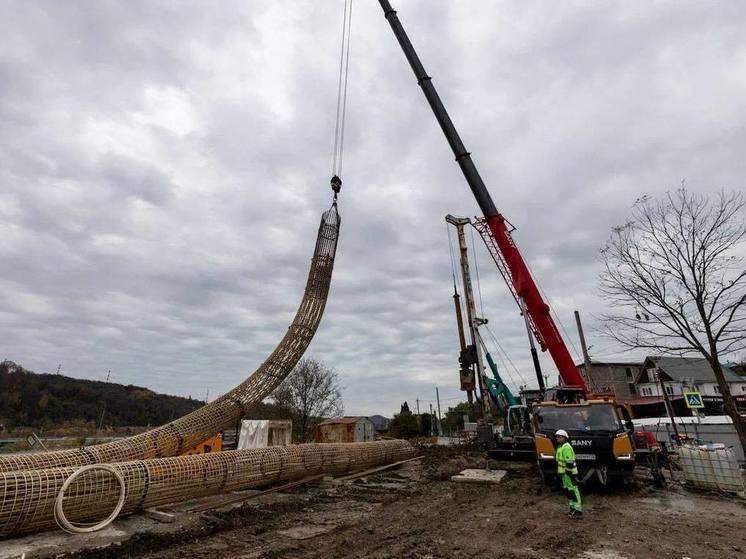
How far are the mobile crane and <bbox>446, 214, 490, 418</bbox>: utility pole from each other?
10.4 inches

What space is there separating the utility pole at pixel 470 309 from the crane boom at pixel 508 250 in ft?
13.8

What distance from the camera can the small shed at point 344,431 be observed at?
75.2 ft

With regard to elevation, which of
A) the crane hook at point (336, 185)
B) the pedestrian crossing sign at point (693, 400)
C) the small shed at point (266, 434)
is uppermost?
the crane hook at point (336, 185)

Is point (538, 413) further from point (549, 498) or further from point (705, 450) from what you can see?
point (705, 450)

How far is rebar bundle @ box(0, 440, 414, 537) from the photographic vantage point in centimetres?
661

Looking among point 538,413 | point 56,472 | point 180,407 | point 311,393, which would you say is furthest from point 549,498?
point 180,407

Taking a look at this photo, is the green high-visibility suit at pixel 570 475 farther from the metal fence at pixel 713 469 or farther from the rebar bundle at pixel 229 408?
the rebar bundle at pixel 229 408

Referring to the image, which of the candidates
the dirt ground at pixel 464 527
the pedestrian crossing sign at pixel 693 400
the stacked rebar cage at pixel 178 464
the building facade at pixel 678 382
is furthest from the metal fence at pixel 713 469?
the building facade at pixel 678 382

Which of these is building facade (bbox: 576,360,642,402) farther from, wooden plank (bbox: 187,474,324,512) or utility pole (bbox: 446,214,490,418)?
wooden plank (bbox: 187,474,324,512)

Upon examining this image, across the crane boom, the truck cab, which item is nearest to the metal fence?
the truck cab

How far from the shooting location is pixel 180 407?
8781cm

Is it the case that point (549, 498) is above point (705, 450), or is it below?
below

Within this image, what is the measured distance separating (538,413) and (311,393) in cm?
3578

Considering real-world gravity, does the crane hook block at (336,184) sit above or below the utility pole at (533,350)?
above
